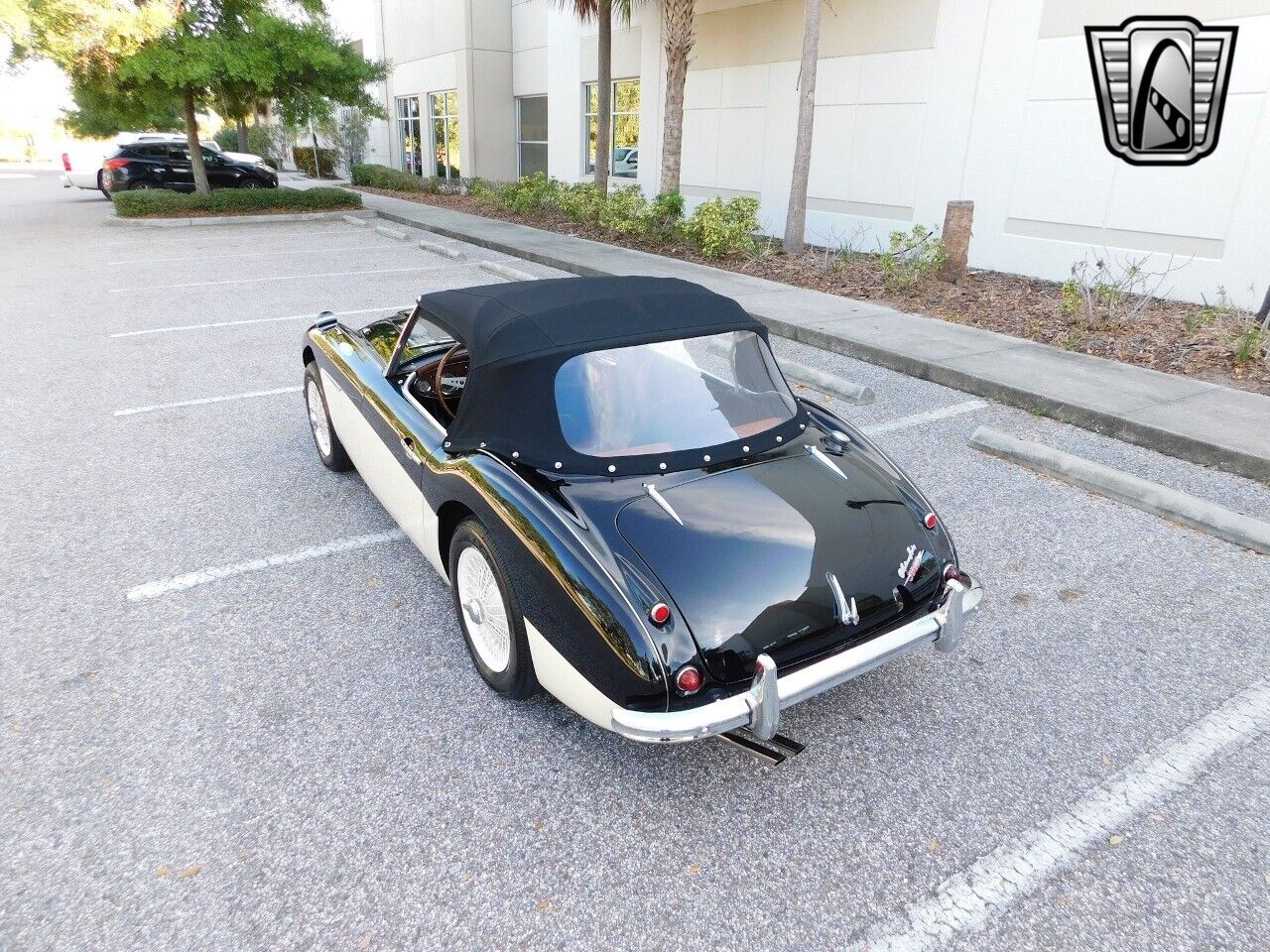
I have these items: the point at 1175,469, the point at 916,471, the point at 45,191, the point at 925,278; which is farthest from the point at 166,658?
the point at 45,191

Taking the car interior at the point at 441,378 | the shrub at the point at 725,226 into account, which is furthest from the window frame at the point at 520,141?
the car interior at the point at 441,378

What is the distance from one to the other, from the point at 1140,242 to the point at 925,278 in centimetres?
254

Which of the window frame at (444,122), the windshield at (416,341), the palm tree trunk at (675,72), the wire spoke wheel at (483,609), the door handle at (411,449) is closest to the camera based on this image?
the wire spoke wheel at (483,609)

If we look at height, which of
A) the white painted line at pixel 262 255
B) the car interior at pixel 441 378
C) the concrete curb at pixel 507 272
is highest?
the car interior at pixel 441 378

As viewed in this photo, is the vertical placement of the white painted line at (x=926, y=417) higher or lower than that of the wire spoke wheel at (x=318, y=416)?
lower

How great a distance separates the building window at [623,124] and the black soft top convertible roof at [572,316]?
1631 cm

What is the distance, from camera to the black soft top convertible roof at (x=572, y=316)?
3211mm

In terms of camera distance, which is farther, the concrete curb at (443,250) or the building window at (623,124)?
the building window at (623,124)

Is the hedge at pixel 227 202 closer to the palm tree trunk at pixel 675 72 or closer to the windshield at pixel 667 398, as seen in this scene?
the palm tree trunk at pixel 675 72

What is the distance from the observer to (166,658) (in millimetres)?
3430

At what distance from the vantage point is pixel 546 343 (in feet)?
10.4

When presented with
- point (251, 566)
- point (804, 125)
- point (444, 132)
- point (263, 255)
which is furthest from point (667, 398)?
→ point (444, 132)

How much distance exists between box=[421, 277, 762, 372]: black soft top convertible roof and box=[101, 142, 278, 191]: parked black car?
21029 mm
